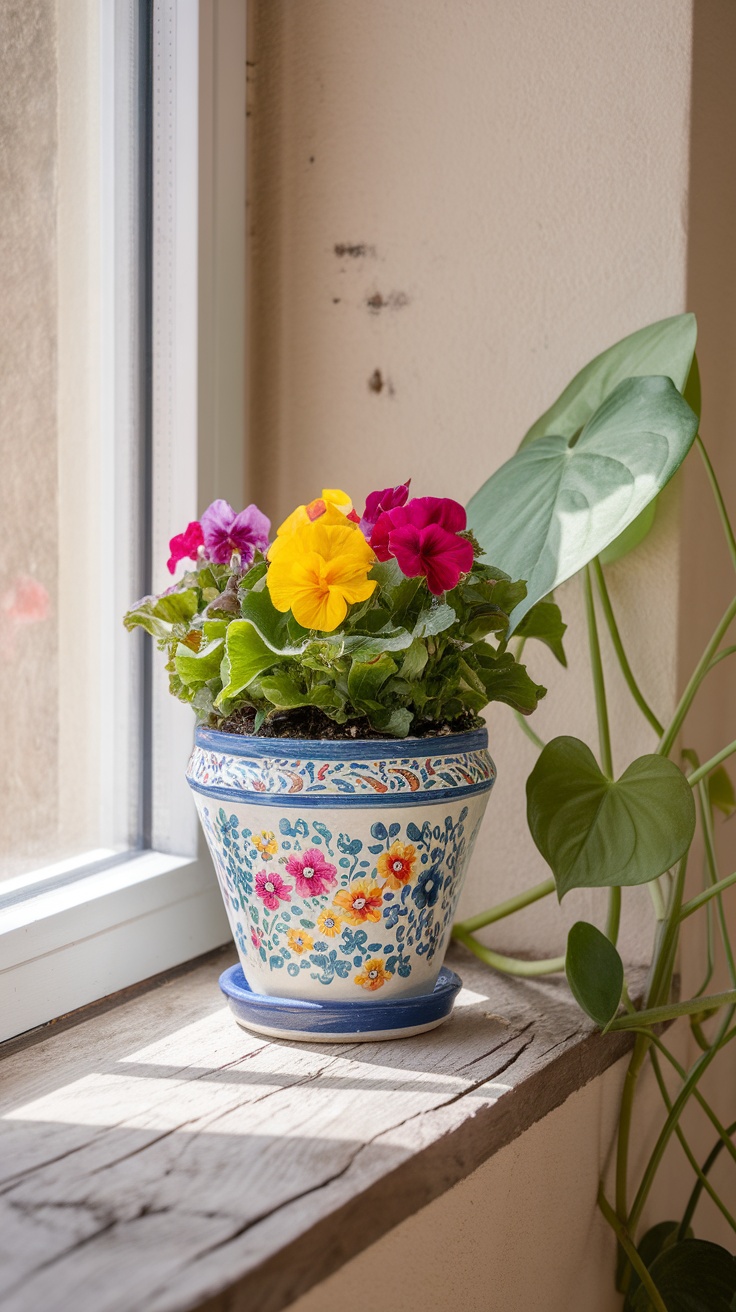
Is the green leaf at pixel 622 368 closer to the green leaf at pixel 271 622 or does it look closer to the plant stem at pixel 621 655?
→ the plant stem at pixel 621 655

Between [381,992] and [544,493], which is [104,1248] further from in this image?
[544,493]

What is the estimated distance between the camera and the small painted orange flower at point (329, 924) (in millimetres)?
821

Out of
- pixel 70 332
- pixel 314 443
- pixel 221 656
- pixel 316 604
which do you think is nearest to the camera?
pixel 316 604

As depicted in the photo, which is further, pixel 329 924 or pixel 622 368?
pixel 622 368

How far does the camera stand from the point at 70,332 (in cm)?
101

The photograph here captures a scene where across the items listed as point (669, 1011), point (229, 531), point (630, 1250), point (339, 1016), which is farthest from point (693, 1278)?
point (229, 531)

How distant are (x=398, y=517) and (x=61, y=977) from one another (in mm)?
475

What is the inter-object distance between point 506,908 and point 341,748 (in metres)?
0.33

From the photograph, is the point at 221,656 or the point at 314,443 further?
the point at 314,443

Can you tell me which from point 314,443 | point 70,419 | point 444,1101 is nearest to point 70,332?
point 70,419

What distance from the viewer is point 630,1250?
3.10 feet

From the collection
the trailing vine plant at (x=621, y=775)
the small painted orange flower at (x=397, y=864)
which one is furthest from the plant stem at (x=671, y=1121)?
→ the small painted orange flower at (x=397, y=864)

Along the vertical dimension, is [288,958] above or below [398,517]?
below

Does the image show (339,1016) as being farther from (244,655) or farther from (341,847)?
(244,655)
